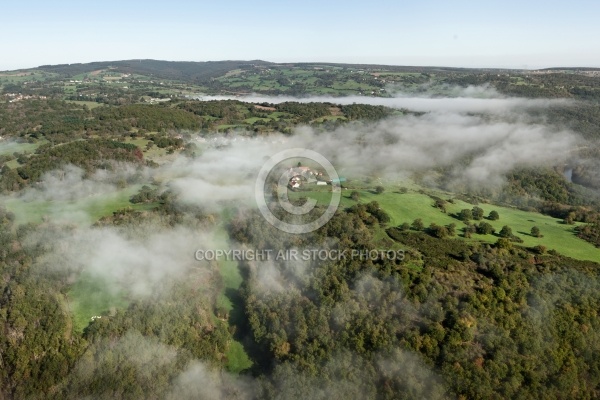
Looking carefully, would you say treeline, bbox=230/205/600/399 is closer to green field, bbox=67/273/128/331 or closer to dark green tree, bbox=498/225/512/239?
dark green tree, bbox=498/225/512/239

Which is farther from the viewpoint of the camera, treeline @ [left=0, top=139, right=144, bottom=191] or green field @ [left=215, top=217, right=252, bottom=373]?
treeline @ [left=0, top=139, right=144, bottom=191]

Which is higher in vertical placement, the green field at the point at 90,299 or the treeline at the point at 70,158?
the treeline at the point at 70,158

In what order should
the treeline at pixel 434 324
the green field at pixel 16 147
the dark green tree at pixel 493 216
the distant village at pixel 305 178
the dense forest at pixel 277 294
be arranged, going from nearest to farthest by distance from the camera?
1. the treeline at pixel 434 324
2. the dense forest at pixel 277 294
3. the dark green tree at pixel 493 216
4. the distant village at pixel 305 178
5. the green field at pixel 16 147

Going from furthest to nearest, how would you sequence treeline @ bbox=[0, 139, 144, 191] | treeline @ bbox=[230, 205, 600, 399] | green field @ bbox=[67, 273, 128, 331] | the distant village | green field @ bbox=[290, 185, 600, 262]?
the distant village → treeline @ bbox=[0, 139, 144, 191] → green field @ bbox=[290, 185, 600, 262] → green field @ bbox=[67, 273, 128, 331] → treeline @ bbox=[230, 205, 600, 399]

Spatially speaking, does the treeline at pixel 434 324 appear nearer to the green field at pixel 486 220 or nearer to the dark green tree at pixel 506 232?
the dark green tree at pixel 506 232

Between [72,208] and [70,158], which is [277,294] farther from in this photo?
[70,158]

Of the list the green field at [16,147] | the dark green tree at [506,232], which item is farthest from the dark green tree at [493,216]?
the green field at [16,147]

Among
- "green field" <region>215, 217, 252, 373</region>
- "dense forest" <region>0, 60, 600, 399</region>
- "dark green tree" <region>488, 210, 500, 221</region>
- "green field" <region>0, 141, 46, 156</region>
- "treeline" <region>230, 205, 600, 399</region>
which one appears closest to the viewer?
"treeline" <region>230, 205, 600, 399</region>

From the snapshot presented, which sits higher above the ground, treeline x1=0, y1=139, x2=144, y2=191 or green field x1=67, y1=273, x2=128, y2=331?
treeline x1=0, y1=139, x2=144, y2=191

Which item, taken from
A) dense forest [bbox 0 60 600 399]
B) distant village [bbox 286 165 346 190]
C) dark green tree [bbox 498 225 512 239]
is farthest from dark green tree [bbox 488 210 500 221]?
distant village [bbox 286 165 346 190]

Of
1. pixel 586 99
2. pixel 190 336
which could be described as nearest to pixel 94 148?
pixel 190 336
